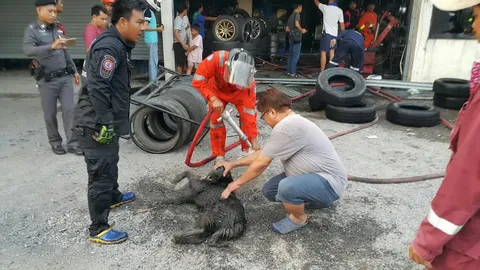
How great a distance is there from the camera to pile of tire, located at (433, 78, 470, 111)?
6.64 m

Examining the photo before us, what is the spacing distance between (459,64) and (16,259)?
29.1 ft

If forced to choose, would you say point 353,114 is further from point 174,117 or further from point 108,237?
point 108,237

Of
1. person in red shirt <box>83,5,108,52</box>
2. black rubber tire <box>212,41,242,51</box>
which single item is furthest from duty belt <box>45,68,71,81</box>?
black rubber tire <box>212,41,242,51</box>

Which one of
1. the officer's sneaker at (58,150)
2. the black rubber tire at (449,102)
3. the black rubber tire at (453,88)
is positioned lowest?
the officer's sneaker at (58,150)

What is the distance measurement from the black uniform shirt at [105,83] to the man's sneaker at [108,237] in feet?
2.69

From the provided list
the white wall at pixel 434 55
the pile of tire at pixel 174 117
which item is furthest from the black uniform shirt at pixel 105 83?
the white wall at pixel 434 55

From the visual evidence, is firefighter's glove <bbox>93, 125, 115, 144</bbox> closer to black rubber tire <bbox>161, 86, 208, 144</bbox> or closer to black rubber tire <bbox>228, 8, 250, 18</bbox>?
black rubber tire <bbox>161, 86, 208, 144</bbox>

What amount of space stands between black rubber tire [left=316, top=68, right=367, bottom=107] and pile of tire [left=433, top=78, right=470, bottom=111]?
1.70 meters

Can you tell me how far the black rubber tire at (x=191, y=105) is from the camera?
4.58 metres

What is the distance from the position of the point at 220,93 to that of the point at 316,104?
3.10 meters

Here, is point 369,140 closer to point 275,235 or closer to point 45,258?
point 275,235

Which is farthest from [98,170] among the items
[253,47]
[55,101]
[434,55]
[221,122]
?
[253,47]

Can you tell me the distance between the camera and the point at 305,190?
2820 millimetres

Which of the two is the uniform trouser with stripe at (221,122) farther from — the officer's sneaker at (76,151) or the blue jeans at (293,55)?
the blue jeans at (293,55)
